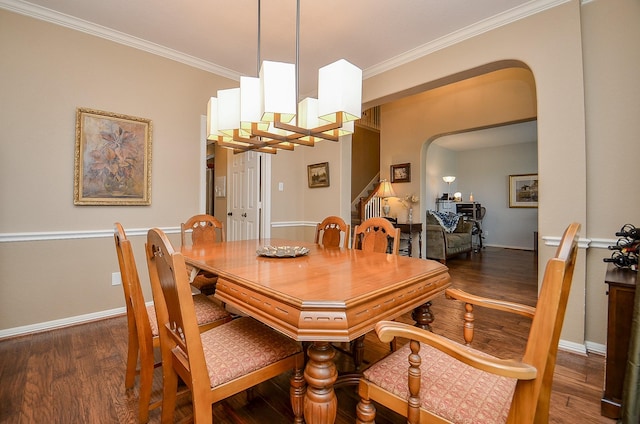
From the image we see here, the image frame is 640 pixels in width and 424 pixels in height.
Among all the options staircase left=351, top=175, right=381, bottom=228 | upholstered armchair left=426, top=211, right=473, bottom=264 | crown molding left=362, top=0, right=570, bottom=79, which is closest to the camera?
crown molding left=362, top=0, right=570, bottom=79

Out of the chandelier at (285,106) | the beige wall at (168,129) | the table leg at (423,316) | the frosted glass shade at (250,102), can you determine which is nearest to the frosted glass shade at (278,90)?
the chandelier at (285,106)

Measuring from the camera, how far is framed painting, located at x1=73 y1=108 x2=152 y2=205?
2688 millimetres

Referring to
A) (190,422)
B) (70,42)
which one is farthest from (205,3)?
(190,422)

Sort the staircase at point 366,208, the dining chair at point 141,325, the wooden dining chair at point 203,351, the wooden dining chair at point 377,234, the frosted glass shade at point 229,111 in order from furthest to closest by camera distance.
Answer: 1. the staircase at point 366,208
2. the wooden dining chair at point 377,234
3. the frosted glass shade at point 229,111
4. the dining chair at point 141,325
5. the wooden dining chair at point 203,351

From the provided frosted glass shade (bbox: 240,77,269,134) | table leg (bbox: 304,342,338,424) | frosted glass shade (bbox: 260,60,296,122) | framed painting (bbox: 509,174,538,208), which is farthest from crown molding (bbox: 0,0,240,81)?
framed painting (bbox: 509,174,538,208)

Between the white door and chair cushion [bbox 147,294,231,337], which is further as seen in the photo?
the white door

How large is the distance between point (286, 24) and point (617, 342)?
321 centimetres

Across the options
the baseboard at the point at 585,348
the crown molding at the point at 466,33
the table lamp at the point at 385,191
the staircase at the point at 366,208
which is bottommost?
the baseboard at the point at 585,348

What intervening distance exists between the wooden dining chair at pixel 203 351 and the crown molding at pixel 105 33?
2.76 meters

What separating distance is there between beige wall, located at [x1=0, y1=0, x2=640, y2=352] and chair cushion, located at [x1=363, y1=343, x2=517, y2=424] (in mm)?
1844

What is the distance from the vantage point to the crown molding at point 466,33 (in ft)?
7.70

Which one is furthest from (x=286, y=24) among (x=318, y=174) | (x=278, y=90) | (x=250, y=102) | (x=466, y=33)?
(x=318, y=174)

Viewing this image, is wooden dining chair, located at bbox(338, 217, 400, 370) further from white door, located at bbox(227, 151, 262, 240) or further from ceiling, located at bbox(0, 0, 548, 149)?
white door, located at bbox(227, 151, 262, 240)

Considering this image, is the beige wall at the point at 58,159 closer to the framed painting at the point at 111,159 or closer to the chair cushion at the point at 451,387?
the framed painting at the point at 111,159
